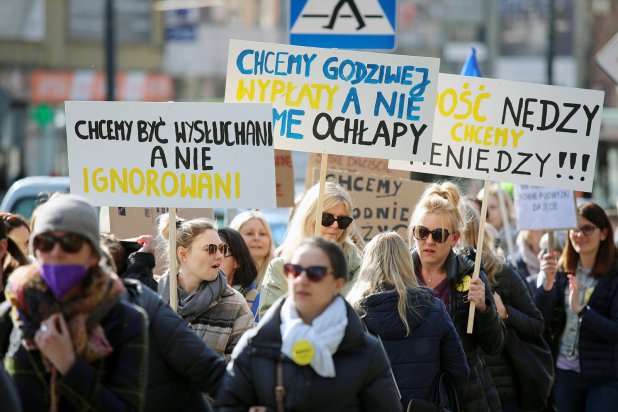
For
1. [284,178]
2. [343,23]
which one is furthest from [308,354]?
[284,178]

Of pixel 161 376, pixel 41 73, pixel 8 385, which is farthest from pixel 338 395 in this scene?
pixel 41 73

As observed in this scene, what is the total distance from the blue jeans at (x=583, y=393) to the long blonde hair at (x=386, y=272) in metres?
2.46

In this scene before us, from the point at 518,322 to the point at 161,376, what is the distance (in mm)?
3320

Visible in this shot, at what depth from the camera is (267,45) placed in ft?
22.6

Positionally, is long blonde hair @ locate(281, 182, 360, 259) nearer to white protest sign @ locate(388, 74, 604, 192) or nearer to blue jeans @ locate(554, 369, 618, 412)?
white protest sign @ locate(388, 74, 604, 192)

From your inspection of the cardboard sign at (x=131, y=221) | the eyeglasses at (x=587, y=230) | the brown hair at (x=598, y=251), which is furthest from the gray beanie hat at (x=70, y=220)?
the eyeglasses at (x=587, y=230)

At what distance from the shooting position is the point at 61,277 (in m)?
3.81

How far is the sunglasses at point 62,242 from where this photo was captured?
3850 millimetres

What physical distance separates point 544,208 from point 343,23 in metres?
2.43

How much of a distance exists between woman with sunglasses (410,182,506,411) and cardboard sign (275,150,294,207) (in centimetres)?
304

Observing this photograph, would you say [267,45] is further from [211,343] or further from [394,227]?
[394,227]

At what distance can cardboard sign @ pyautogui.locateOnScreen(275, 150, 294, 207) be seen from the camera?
951 cm

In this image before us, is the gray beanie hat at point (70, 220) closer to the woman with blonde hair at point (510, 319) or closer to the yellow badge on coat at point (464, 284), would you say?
the yellow badge on coat at point (464, 284)

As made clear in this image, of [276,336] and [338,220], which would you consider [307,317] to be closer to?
[276,336]
